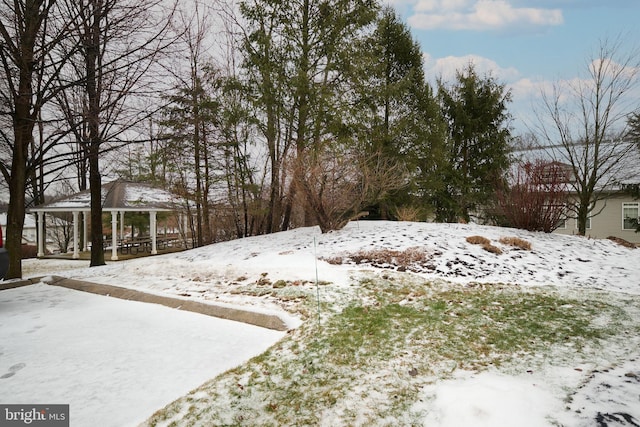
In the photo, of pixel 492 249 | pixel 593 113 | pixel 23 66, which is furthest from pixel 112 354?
pixel 593 113

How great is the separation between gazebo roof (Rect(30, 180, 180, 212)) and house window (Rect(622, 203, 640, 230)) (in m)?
22.6

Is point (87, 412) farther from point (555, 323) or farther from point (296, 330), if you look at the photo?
point (555, 323)

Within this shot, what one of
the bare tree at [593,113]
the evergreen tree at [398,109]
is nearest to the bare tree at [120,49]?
the evergreen tree at [398,109]

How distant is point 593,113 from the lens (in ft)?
43.9

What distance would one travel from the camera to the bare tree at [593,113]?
12.6 m

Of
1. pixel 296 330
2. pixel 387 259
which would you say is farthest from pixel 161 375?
pixel 387 259

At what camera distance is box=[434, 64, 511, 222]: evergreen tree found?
1705 centimetres

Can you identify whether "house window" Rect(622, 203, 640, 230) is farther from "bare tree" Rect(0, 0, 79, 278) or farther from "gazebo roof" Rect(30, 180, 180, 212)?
"bare tree" Rect(0, 0, 79, 278)

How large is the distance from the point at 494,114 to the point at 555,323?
16.5m

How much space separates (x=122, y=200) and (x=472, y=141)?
1747cm

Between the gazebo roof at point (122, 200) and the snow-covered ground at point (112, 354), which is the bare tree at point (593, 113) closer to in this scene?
the snow-covered ground at point (112, 354)

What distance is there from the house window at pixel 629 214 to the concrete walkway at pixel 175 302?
21398mm

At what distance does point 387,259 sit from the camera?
708 cm

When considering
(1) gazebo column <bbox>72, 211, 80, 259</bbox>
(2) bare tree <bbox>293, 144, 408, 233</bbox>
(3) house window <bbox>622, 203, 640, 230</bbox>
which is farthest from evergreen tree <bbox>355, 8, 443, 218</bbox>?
(1) gazebo column <bbox>72, 211, 80, 259</bbox>
